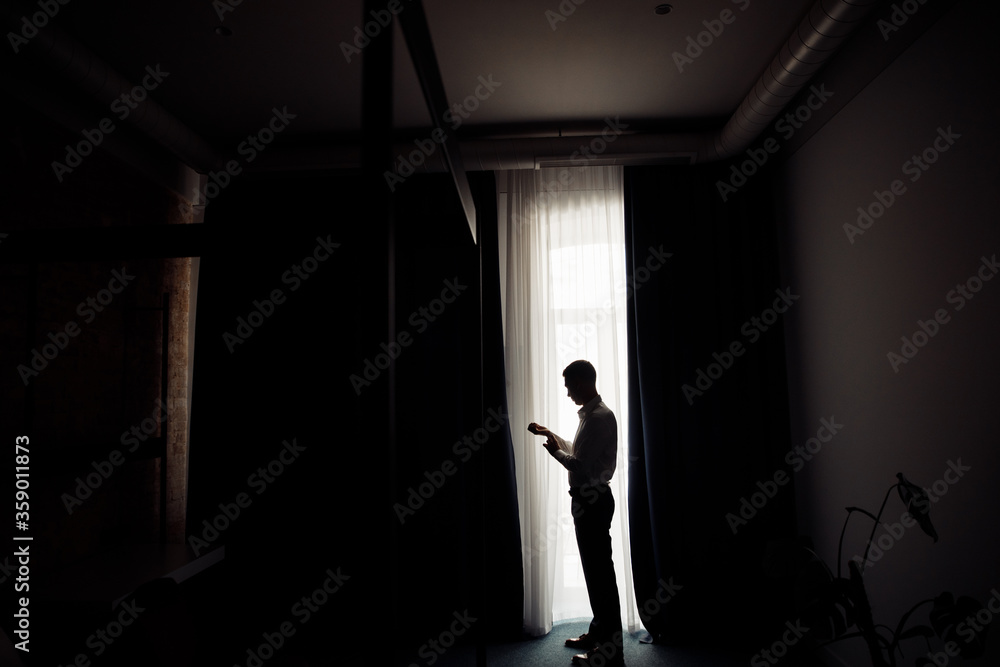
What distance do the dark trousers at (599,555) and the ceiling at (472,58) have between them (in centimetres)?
209

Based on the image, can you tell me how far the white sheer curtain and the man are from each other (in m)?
0.43

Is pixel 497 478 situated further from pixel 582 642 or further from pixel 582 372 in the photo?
pixel 582 642

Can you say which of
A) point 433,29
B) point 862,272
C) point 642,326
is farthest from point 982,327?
point 433,29

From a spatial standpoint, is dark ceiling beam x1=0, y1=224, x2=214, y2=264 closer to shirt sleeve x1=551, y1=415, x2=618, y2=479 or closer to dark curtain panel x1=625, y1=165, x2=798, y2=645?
shirt sleeve x1=551, y1=415, x2=618, y2=479

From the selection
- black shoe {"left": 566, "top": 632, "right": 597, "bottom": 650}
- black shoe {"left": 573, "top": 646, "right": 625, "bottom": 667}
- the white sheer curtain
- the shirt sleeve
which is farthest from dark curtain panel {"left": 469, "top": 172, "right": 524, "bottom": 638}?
the shirt sleeve

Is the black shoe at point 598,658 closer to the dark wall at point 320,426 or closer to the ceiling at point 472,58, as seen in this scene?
the dark wall at point 320,426

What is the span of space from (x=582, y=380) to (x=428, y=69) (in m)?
2.07

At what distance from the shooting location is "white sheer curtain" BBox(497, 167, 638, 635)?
3299 mm

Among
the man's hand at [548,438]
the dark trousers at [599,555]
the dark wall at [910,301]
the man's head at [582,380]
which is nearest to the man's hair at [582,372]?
the man's head at [582,380]

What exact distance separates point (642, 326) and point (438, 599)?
201 centimetres

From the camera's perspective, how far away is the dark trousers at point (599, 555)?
277 cm

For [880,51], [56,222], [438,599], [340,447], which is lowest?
[438,599]

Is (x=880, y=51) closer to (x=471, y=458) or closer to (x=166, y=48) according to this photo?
(x=471, y=458)

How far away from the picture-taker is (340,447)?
130 inches
